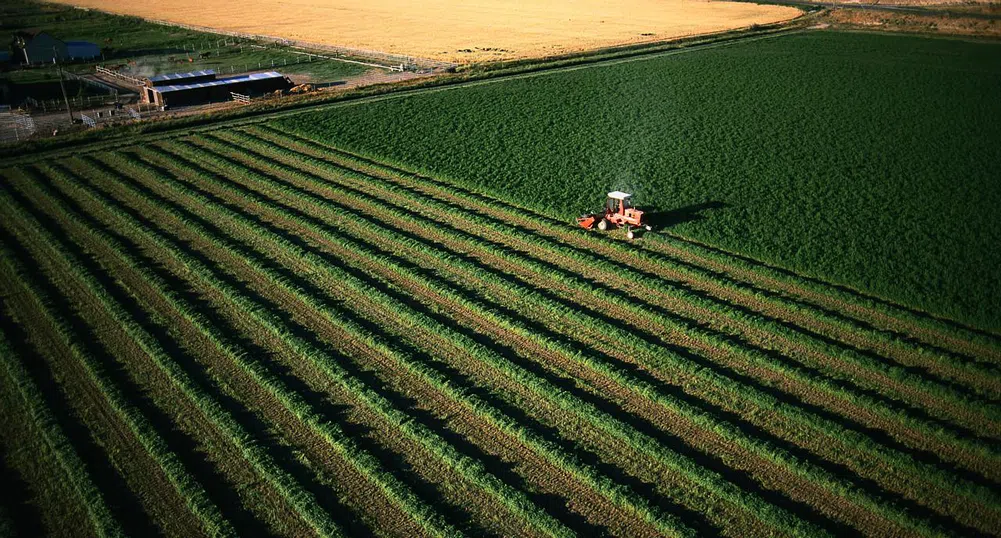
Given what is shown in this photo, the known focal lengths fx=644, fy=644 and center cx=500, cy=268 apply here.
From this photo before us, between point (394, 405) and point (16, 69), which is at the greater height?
point (16, 69)

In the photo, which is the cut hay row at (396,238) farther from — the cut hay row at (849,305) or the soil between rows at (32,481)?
the soil between rows at (32,481)

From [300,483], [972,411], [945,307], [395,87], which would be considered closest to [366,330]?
[300,483]

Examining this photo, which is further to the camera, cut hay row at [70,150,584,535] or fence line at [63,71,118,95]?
fence line at [63,71,118,95]

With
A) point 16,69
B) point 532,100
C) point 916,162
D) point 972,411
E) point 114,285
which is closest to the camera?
point 972,411

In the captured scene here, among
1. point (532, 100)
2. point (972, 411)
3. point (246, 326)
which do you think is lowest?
point (972, 411)

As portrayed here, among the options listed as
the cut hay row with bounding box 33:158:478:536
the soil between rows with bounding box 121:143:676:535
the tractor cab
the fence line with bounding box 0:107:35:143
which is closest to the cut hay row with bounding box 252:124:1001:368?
the tractor cab

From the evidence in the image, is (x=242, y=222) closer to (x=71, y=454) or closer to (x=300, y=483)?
(x=71, y=454)

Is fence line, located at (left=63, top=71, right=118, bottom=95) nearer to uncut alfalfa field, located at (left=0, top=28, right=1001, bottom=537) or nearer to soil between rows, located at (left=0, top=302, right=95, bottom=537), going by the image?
uncut alfalfa field, located at (left=0, top=28, right=1001, bottom=537)

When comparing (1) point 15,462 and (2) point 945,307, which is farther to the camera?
(2) point 945,307
